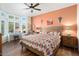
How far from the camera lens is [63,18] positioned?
9.20ft

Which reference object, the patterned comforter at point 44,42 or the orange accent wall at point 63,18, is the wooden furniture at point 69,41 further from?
the patterned comforter at point 44,42

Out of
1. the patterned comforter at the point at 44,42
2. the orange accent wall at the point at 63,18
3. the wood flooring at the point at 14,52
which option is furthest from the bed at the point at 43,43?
the orange accent wall at the point at 63,18

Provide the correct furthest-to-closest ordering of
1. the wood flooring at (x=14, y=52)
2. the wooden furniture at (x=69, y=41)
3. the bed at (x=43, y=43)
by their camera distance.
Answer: the wooden furniture at (x=69, y=41) < the bed at (x=43, y=43) < the wood flooring at (x=14, y=52)

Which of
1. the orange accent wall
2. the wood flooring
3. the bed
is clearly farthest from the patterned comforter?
the orange accent wall

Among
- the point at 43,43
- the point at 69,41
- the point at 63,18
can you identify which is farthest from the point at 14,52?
the point at 69,41

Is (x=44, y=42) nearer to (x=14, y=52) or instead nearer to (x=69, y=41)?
(x=14, y=52)

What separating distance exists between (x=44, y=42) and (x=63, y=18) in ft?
3.58

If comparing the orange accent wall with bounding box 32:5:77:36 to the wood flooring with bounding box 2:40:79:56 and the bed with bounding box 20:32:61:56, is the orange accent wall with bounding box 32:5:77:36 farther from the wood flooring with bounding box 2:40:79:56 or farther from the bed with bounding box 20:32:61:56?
the wood flooring with bounding box 2:40:79:56

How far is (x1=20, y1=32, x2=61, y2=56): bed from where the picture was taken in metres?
2.45

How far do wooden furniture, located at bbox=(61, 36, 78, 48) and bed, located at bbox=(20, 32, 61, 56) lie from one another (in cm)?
43

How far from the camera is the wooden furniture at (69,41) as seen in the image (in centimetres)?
323

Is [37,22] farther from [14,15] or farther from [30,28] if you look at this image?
[14,15]

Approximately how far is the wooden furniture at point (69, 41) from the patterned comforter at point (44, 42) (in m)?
0.50

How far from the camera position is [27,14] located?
2.51m
